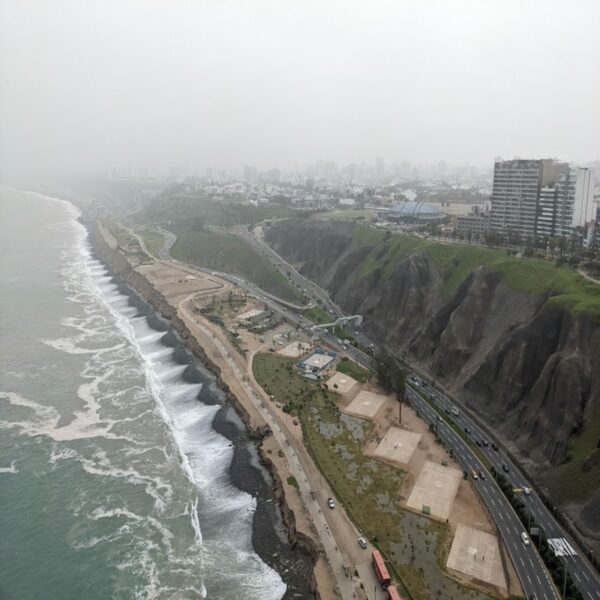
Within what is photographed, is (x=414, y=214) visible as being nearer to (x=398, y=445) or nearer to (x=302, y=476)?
(x=398, y=445)

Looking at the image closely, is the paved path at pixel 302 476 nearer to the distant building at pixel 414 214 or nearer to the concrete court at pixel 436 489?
the concrete court at pixel 436 489

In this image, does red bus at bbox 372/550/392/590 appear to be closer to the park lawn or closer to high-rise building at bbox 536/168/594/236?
the park lawn

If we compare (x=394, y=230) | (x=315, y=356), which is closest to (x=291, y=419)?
(x=315, y=356)

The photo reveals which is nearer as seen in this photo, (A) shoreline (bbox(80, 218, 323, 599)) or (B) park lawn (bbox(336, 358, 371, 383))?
(A) shoreline (bbox(80, 218, 323, 599))

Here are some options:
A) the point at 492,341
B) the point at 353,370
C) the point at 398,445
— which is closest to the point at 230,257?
the point at 353,370

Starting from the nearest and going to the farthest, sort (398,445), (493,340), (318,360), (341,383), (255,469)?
(255,469)
(398,445)
(493,340)
(341,383)
(318,360)

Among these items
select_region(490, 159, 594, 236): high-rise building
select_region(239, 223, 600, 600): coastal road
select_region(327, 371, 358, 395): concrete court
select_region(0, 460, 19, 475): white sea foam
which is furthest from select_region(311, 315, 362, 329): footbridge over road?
select_region(0, 460, 19, 475): white sea foam
